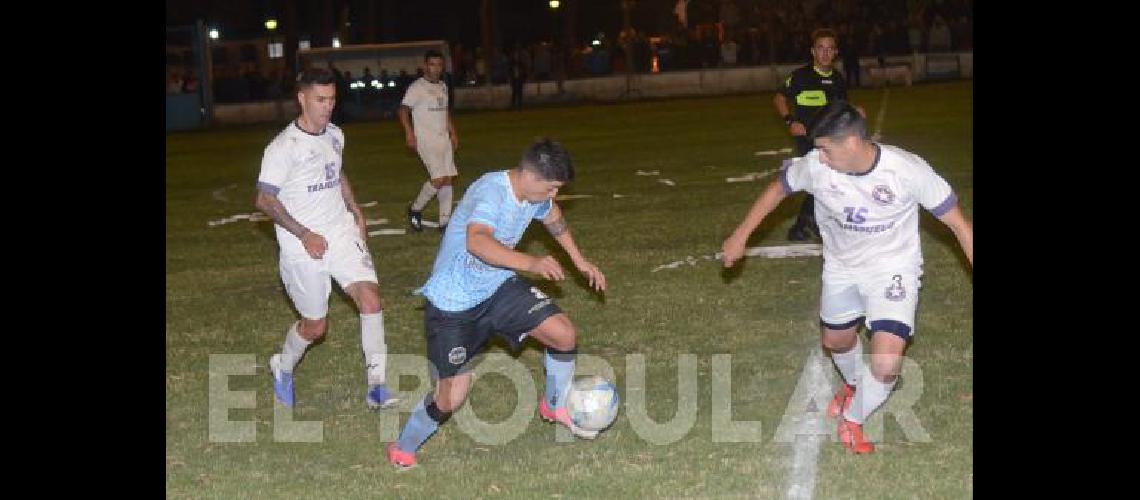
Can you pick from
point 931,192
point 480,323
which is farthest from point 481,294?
point 931,192

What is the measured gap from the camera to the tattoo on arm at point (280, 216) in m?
8.84

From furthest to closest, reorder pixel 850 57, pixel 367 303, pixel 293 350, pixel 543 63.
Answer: pixel 543 63 → pixel 850 57 → pixel 293 350 → pixel 367 303

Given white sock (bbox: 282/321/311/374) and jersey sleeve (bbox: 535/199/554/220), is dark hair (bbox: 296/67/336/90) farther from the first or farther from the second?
jersey sleeve (bbox: 535/199/554/220)

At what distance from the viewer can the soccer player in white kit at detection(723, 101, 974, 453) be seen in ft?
24.9

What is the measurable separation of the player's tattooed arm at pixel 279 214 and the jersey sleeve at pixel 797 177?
109 inches

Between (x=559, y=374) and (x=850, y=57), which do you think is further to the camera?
(x=850, y=57)

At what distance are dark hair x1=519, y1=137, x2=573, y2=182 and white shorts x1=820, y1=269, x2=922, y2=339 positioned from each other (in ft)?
5.32

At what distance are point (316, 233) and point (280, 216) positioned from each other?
0.24 meters

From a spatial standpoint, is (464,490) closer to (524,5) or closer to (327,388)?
(327,388)

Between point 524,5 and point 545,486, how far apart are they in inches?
2431

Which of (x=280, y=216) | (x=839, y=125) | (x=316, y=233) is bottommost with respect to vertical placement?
(x=316, y=233)

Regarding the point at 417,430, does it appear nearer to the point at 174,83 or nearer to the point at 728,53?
the point at 174,83

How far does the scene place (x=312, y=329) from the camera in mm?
9242
